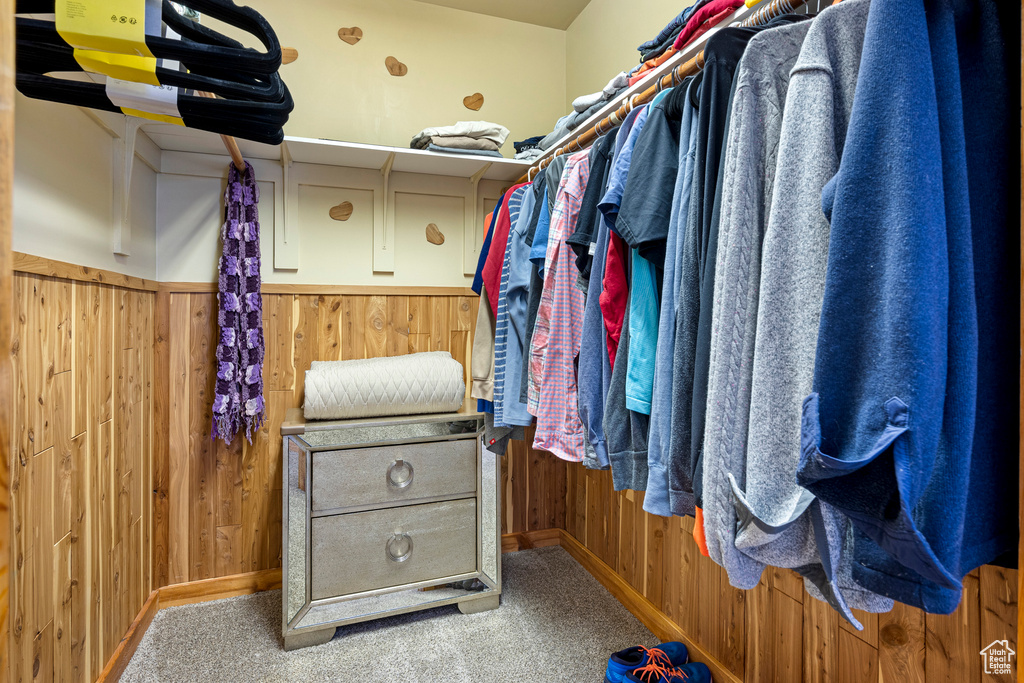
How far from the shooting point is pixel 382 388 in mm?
1869

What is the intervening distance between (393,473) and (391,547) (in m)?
0.27

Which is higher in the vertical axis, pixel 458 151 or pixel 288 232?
pixel 458 151

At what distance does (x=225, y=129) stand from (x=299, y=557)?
1.45 m

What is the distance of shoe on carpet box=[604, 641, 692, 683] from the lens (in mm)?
1449

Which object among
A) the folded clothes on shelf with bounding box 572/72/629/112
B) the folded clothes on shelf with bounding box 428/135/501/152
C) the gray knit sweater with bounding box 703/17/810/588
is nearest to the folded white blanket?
the folded clothes on shelf with bounding box 428/135/501/152

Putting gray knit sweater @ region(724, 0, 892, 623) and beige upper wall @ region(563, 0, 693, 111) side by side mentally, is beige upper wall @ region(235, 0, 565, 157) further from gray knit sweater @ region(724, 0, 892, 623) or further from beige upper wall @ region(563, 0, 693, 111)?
gray knit sweater @ region(724, 0, 892, 623)

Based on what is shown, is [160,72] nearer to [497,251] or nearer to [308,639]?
[497,251]

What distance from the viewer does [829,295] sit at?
53 cm

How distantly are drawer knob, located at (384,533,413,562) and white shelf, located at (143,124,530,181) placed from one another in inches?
57.3

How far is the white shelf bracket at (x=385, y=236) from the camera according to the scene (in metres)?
2.23

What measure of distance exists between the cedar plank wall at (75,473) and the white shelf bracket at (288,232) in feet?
1.64

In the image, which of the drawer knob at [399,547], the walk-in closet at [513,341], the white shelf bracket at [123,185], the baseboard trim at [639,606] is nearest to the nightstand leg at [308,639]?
the walk-in closet at [513,341]

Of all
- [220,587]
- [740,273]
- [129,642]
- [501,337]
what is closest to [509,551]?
[220,587]

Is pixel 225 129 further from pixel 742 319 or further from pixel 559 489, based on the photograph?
pixel 559 489
